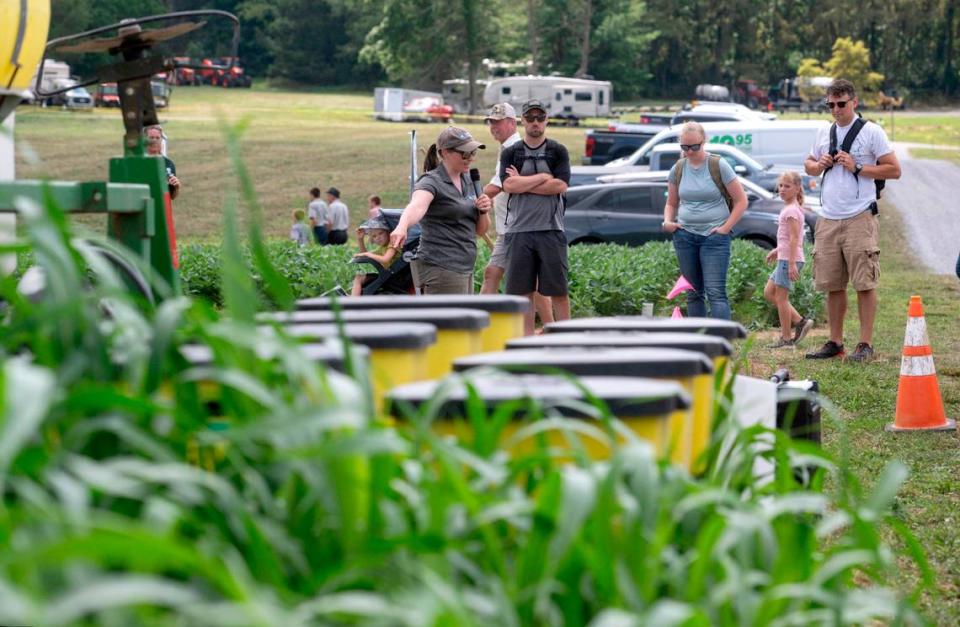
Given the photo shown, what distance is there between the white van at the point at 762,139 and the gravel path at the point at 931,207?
7.92 ft

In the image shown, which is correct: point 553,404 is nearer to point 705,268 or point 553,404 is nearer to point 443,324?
point 443,324

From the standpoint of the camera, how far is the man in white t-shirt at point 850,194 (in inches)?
390

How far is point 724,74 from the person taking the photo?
104 meters

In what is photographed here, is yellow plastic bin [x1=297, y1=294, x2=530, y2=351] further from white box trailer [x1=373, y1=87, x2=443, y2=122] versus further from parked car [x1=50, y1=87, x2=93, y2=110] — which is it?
white box trailer [x1=373, y1=87, x2=443, y2=122]

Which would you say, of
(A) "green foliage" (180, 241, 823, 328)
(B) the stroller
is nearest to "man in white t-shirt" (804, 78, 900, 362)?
(B) the stroller

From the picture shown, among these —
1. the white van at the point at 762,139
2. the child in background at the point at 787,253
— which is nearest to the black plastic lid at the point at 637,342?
the child in background at the point at 787,253

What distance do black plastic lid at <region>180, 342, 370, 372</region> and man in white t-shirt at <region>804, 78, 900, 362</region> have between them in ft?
Result: 25.1

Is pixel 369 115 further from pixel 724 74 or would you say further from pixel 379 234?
pixel 379 234

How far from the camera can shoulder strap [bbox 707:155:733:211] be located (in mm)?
10523

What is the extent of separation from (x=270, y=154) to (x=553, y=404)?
148 ft

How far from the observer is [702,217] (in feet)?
34.6

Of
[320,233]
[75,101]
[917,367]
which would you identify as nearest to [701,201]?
[917,367]

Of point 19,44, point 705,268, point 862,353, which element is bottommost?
point 862,353

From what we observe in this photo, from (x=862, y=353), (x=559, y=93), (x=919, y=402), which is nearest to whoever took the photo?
(x=919, y=402)
